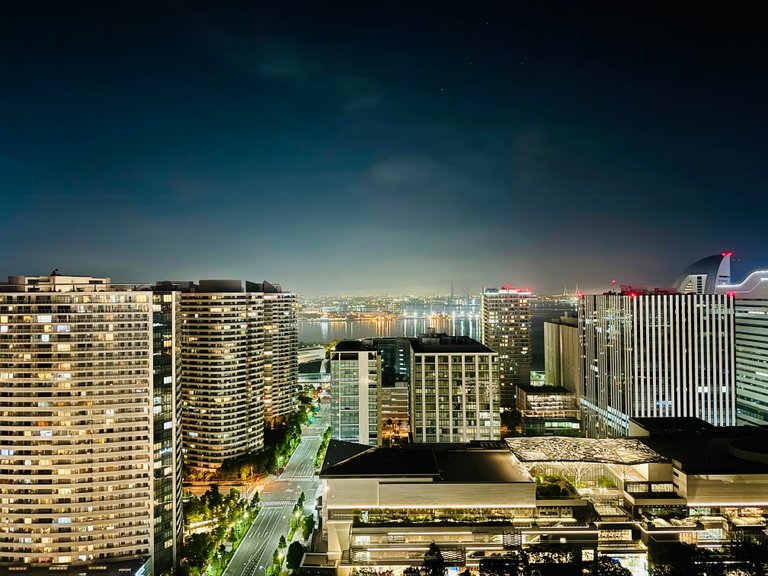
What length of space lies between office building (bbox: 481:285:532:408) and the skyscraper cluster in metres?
26.6

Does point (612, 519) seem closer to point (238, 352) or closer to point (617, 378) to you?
point (617, 378)

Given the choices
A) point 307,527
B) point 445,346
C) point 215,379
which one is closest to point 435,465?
point 307,527

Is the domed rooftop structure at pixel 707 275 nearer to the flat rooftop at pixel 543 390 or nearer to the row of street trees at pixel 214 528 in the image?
the flat rooftop at pixel 543 390

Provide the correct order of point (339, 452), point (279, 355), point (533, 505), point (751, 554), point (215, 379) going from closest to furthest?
point (751, 554), point (533, 505), point (339, 452), point (215, 379), point (279, 355)

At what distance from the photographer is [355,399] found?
22.4m

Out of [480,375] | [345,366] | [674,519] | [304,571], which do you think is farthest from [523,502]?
[345,366]

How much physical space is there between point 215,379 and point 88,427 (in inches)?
343

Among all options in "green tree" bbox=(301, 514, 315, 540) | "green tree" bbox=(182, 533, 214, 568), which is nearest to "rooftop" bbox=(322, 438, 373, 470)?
"green tree" bbox=(301, 514, 315, 540)

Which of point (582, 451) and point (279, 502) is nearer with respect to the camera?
point (582, 451)

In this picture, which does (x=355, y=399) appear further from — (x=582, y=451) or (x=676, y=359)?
(x=676, y=359)

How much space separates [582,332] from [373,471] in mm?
18546

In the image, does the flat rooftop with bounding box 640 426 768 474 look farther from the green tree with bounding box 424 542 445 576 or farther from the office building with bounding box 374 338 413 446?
the office building with bounding box 374 338 413 446

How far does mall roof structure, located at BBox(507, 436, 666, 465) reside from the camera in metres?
15.2

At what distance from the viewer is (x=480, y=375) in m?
22.6
